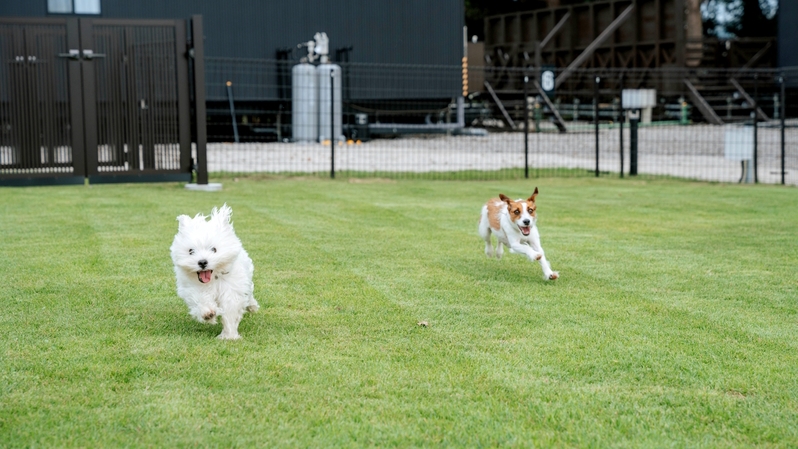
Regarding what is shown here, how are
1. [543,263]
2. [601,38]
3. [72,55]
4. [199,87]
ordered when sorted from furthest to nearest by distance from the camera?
[601,38] < [199,87] < [72,55] < [543,263]

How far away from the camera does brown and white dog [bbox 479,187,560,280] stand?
6.96 metres

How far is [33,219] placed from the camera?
989 centimetres

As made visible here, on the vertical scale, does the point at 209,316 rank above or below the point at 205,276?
below

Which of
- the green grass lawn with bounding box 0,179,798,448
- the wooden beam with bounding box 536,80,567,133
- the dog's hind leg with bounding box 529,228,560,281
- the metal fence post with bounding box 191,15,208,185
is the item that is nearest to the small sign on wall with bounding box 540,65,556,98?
the wooden beam with bounding box 536,80,567,133

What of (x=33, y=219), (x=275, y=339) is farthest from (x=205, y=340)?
(x=33, y=219)

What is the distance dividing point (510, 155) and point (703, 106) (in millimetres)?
13026

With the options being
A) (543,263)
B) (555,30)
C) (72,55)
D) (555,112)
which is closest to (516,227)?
(543,263)

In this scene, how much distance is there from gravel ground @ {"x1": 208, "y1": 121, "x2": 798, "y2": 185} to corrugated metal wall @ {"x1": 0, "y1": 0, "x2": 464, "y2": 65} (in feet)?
8.77

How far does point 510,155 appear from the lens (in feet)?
74.6

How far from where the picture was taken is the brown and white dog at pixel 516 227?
6965 mm

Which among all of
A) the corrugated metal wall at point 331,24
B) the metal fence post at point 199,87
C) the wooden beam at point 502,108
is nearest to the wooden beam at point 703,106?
the wooden beam at point 502,108

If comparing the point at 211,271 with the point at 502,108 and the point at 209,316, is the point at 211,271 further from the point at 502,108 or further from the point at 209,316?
the point at 502,108

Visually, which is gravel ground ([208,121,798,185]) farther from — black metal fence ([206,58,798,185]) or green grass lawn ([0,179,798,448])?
green grass lawn ([0,179,798,448])

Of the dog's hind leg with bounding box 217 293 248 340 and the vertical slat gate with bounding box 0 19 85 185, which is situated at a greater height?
the vertical slat gate with bounding box 0 19 85 185
